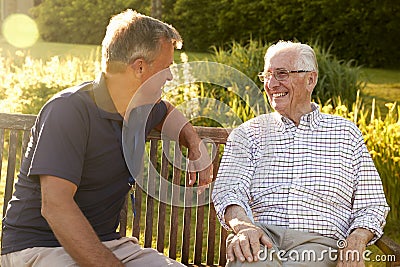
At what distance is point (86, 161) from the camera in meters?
2.72

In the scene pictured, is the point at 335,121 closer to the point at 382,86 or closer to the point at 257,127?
the point at 257,127

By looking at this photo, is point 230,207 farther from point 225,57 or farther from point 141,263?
point 225,57

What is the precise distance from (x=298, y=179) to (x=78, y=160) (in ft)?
3.38

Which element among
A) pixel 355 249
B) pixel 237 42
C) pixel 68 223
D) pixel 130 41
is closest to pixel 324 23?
pixel 237 42

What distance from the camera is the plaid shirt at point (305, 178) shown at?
312cm

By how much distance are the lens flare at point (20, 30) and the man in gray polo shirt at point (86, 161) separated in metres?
18.1

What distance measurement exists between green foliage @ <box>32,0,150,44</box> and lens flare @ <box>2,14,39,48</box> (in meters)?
0.64

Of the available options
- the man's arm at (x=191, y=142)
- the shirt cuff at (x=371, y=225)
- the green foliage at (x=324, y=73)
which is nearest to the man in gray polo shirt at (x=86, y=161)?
the man's arm at (x=191, y=142)

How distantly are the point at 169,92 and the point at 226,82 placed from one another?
1497mm

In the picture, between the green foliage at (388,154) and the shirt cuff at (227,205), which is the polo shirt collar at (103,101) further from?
the green foliage at (388,154)

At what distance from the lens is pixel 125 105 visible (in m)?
2.82

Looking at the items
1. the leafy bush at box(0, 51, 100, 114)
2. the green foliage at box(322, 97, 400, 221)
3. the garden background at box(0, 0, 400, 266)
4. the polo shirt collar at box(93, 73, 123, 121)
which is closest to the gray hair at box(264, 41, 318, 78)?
the polo shirt collar at box(93, 73, 123, 121)

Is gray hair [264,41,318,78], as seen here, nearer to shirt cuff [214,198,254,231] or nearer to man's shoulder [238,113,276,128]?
man's shoulder [238,113,276,128]

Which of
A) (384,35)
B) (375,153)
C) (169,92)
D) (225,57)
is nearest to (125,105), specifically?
(375,153)
